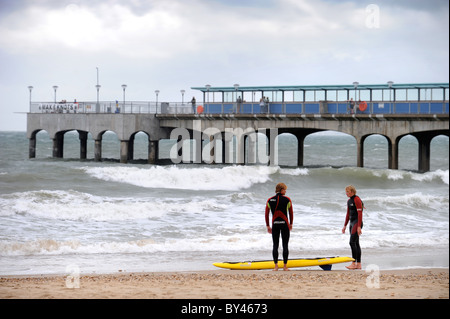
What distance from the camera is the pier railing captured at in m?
37.2

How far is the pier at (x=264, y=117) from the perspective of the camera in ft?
123

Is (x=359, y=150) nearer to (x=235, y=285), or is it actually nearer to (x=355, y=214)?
(x=355, y=214)

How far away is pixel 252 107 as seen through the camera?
1639 inches

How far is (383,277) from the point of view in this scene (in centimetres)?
1095

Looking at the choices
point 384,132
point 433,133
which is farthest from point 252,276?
point 433,133

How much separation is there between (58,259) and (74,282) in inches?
154

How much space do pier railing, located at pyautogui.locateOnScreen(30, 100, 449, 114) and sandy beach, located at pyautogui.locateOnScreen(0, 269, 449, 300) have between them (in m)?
→ 26.6

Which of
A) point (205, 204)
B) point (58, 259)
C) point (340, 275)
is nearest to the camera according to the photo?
point (340, 275)

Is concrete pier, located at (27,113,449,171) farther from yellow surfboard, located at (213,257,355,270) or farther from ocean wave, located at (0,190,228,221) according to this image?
yellow surfboard, located at (213,257,355,270)

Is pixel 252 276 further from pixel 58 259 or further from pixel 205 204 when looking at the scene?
pixel 205 204
